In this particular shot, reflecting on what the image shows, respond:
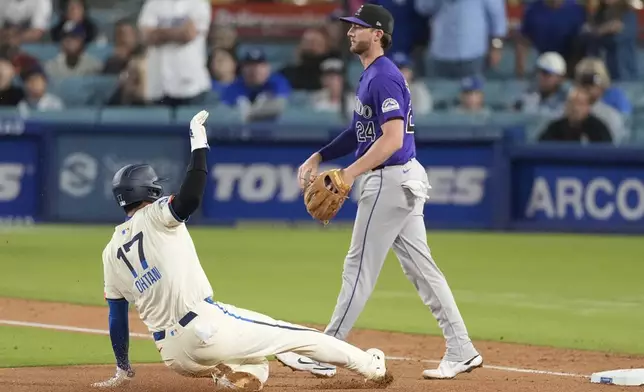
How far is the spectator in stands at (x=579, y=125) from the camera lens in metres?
15.0

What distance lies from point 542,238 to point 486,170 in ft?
3.34

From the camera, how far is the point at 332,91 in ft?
53.6

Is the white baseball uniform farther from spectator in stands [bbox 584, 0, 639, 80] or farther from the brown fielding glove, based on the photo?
spectator in stands [bbox 584, 0, 639, 80]

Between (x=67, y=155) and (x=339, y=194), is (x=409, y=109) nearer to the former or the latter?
(x=339, y=194)

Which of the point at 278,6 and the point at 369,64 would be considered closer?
the point at 369,64

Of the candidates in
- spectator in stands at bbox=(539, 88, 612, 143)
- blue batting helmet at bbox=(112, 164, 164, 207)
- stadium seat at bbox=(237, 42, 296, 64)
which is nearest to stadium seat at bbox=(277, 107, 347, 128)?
spectator in stands at bbox=(539, 88, 612, 143)

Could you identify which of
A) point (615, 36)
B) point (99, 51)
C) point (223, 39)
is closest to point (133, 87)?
point (223, 39)

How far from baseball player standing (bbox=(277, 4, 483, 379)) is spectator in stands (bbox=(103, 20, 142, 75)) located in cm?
1037

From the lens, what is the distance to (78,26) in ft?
58.9

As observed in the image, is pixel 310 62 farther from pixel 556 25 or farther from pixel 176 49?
pixel 556 25

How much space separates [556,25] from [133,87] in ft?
17.9

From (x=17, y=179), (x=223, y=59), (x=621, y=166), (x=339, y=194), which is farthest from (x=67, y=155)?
(x=339, y=194)

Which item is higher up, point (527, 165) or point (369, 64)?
point (369, 64)

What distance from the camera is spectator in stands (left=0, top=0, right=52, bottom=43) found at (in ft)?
59.6
